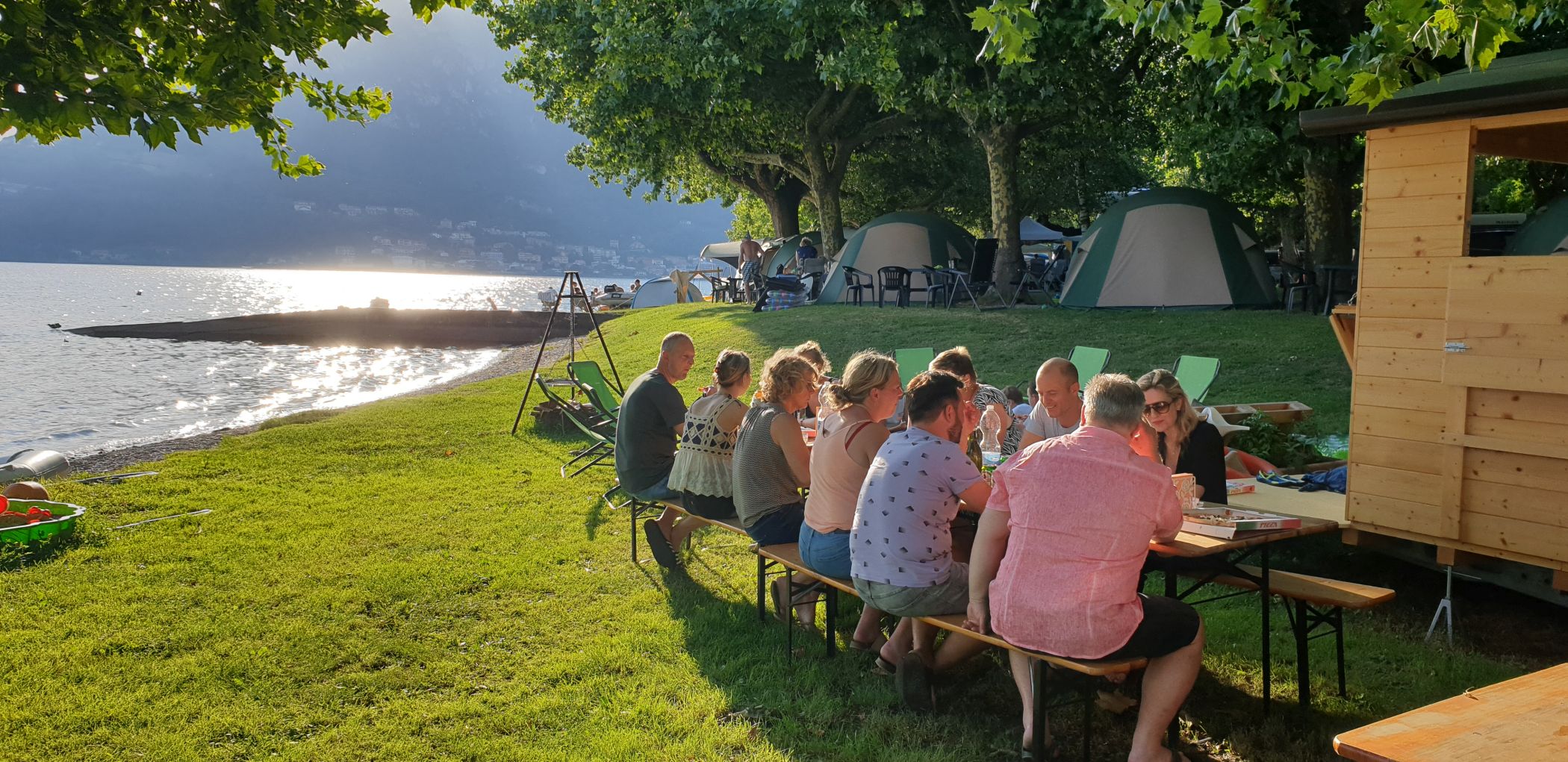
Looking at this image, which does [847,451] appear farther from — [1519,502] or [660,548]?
[1519,502]

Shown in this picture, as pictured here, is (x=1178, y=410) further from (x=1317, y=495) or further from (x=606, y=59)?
(x=606, y=59)

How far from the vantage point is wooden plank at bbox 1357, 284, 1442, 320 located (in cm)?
461

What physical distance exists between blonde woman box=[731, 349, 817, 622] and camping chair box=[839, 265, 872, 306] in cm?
1495

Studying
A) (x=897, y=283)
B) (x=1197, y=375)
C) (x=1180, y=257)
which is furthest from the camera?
(x=897, y=283)

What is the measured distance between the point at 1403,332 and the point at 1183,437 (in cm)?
131

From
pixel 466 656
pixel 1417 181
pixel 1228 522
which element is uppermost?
pixel 1417 181

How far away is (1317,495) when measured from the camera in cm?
565

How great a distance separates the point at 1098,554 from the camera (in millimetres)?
3072

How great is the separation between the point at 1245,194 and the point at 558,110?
1640 cm

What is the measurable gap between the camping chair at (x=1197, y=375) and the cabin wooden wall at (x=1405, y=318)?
8.65ft

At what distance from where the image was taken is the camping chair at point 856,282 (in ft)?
65.5

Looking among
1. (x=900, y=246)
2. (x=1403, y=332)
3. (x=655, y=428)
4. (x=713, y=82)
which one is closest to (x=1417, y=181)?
(x=1403, y=332)

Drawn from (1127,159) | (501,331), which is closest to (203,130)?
(1127,159)

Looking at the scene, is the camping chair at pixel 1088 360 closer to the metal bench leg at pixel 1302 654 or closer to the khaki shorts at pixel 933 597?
the metal bench leg at pixel 1302 654
